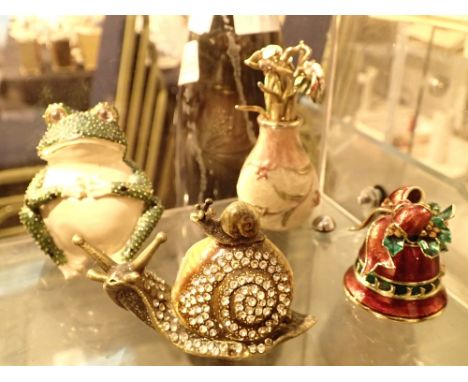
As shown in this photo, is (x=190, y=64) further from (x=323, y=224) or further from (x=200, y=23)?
(x=323, y=224)

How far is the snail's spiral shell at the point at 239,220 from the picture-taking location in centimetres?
57

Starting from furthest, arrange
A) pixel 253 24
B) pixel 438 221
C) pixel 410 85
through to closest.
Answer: pixel 410 85, pixel 253 24, pixel 438 221

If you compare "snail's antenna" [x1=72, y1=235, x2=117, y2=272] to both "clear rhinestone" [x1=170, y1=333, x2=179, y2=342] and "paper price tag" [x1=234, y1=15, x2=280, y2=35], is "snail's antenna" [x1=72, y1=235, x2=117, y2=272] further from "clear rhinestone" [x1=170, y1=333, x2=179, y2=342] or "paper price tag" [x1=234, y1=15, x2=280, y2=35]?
"paper price tag" [x1=234, y1=15, x2=280, y2=35]

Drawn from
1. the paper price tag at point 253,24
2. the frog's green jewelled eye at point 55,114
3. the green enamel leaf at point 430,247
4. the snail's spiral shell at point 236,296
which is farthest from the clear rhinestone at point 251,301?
the paper price tag at point 253,24

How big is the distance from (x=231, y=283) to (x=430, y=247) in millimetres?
246

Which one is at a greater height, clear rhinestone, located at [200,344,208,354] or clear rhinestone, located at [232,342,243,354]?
clear rhinestone, located at [232,342,243,354]

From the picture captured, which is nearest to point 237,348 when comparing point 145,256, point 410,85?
point 145,256

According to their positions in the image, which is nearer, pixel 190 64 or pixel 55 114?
pixel 55 114

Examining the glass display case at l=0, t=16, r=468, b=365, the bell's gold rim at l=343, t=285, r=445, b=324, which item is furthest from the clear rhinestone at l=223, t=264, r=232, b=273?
the bell's gold rim at l=343, t=285, r=445, b=324

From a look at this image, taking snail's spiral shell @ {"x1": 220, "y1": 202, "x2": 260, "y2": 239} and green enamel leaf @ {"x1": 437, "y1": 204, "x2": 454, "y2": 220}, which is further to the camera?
green enamel leaf @ {"x1": 437, "y1": 204, "x2": 454, "y2": 220}

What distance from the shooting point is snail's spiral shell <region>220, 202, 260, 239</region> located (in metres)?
0.57

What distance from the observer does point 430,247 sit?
0.67 metres

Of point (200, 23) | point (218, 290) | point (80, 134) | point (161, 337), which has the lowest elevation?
point (161, 337)

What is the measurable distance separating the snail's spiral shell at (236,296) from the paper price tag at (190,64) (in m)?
0.39
